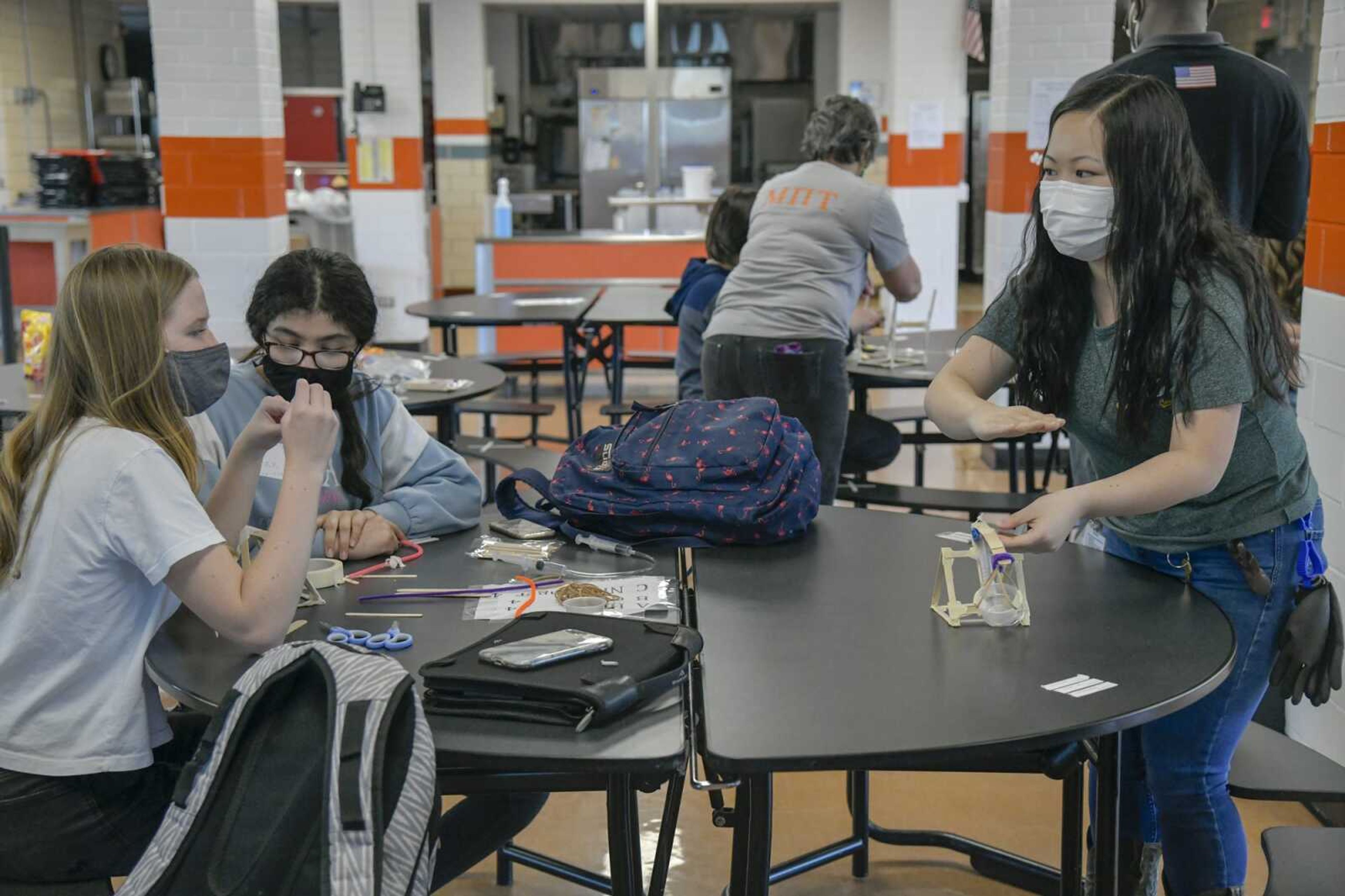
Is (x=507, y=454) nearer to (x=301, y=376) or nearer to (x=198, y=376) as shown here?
(x=301, y=376)

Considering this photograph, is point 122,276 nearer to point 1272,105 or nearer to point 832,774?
point 832,774

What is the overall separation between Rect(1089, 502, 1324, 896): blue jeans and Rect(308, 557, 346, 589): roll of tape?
44.7 inches

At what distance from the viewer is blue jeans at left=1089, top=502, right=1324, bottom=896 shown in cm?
183

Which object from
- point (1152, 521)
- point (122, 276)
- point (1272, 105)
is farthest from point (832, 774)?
point (122, 276)

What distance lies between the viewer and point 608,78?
510 inches

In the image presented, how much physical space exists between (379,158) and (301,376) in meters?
8.07

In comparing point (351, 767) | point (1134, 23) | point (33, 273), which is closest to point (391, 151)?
point (33, 273)

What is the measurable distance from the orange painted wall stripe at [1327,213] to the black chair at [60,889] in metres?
2.36

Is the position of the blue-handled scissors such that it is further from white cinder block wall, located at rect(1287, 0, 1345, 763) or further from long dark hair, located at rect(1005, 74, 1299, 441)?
white cinder block wall, located at rect(1287, 0, 1345, 763)

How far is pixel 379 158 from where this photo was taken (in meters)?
9.81

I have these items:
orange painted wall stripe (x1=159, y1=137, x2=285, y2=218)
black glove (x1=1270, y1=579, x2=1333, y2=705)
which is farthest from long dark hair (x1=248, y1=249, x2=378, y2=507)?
orange painted wall stripe (x1=159, y1=137, x2=285, y2=218)

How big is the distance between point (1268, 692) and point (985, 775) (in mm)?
689

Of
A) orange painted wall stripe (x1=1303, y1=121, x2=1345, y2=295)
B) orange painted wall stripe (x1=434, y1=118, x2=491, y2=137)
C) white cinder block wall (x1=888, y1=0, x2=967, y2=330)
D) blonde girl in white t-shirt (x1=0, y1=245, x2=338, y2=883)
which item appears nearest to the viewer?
blonde girl in white t-shirt (x1=0, y1=245, x2=338, y2=883)

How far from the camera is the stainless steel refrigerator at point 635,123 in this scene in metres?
12.9
